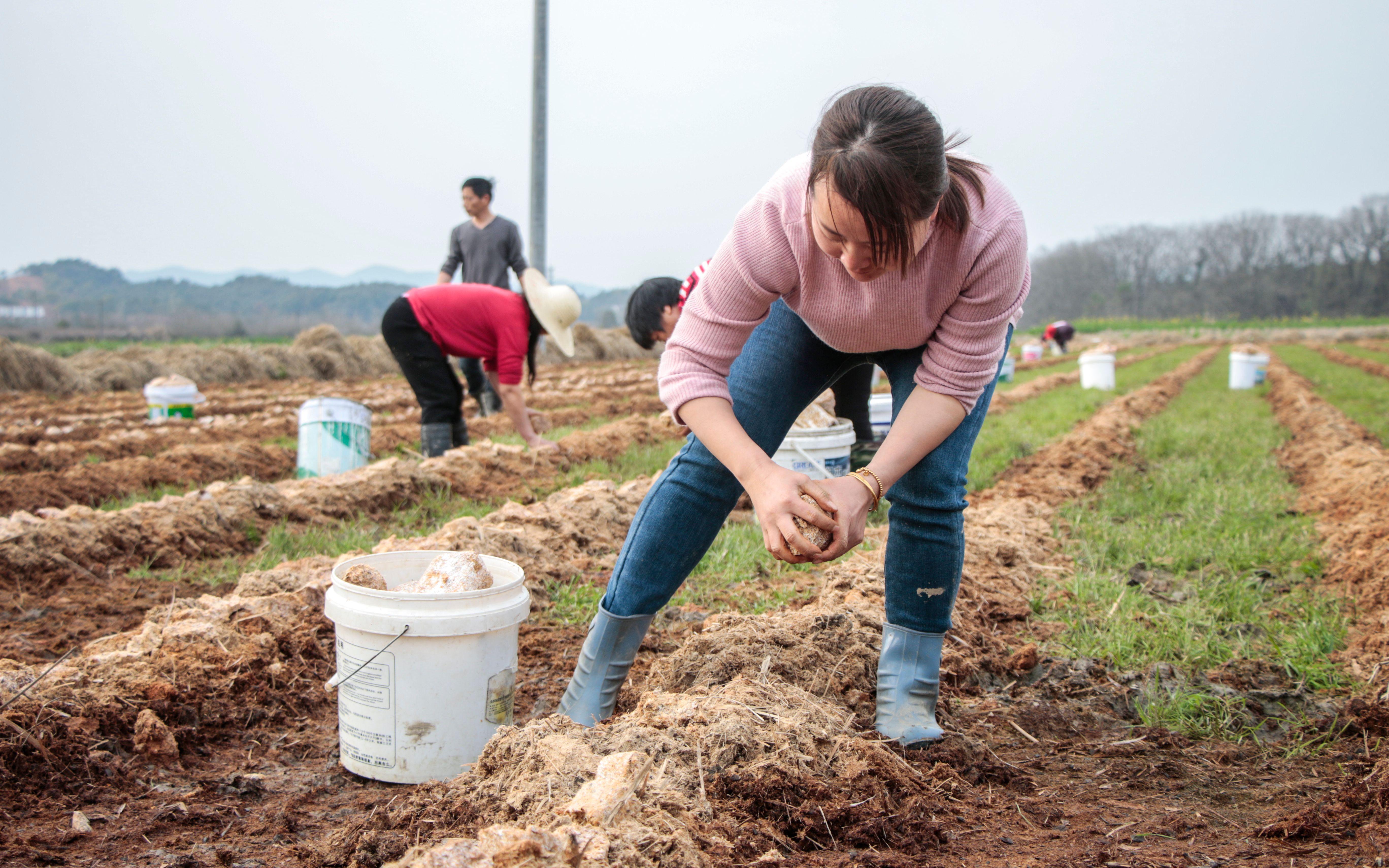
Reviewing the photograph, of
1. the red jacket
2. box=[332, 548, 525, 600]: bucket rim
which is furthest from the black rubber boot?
box=[332, 548, 525, 600]: bucket rim

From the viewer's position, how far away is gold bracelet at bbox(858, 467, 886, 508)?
1.65 metres

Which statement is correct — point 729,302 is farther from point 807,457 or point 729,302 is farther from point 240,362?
point 240,362

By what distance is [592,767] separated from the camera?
1.43 m

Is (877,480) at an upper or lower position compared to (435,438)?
upper

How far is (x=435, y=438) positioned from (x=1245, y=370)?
12.8m

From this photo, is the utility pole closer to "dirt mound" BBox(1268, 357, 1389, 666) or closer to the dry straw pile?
the dry straw pile

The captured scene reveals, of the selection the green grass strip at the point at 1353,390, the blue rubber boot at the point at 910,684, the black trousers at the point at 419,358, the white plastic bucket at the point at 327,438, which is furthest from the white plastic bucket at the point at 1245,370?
the blue rubber boot at the point at 910,684

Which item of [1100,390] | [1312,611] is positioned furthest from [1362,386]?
[1312,611]

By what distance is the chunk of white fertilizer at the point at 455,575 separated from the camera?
1910 millimetres

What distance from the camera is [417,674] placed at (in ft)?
5.96

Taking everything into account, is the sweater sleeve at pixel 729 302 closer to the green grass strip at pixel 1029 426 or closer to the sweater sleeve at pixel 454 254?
the green grass strip at pixel 1029 426

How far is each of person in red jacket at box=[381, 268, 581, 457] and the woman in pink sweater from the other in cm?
293

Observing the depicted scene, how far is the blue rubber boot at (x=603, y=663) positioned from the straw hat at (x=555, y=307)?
298 cm

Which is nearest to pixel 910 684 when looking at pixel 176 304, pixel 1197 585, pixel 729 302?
pixel 729 302
